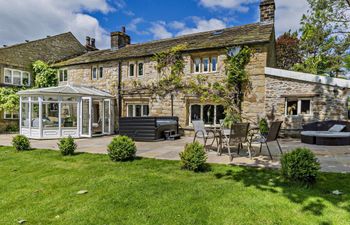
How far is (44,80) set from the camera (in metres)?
18.6

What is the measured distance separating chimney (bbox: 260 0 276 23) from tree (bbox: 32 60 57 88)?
662 inches

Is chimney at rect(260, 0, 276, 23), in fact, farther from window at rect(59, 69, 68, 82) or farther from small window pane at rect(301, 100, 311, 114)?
window at rect(59, 69, 68, 82)

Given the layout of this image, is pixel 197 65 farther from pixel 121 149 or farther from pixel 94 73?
pixel 121 149

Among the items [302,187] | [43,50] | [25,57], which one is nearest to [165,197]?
[302,187]

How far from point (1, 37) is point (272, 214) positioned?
3456 centimetres

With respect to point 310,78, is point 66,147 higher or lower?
lower

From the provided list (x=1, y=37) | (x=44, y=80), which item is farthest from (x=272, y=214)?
(x=1, y=37)

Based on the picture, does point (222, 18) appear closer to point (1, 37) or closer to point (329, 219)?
point (329, 219)

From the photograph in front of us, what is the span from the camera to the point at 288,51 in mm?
25844

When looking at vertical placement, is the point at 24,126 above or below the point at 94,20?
below

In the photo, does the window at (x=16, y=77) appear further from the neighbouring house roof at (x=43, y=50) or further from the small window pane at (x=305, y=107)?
the small window pane at (x=305, y=107)

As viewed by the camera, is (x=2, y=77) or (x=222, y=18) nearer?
(x=2, y=77)

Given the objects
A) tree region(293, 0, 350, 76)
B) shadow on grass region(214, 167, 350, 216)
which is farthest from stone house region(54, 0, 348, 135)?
shadow on grass region(214, 167, 350, 216)

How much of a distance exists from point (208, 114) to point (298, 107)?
4.82 meters
